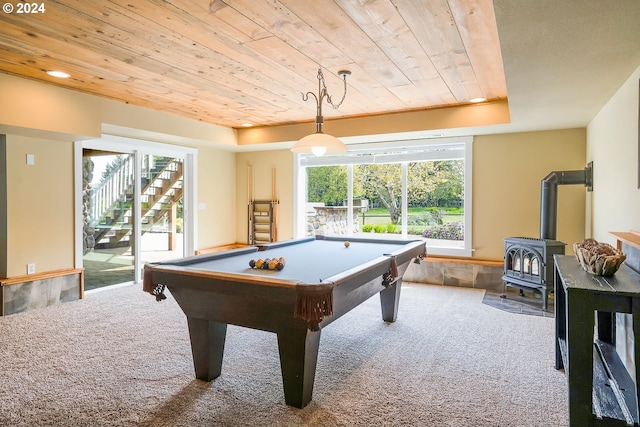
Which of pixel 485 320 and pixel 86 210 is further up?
pixel 86 210

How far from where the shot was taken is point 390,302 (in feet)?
13.1

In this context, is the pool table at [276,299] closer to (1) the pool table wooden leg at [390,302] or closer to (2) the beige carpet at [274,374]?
(2) the beige carpet at [274,374]

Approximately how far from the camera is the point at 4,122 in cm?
370

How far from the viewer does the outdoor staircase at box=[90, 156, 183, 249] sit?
5359 millimetres

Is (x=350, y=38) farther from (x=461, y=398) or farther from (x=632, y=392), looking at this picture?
(x=632, y=392)

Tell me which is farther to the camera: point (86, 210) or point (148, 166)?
point (148, 166)

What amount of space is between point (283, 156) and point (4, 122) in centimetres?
401

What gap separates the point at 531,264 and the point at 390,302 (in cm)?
192

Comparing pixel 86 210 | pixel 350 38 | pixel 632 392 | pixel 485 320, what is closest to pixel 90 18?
pixel 350 38

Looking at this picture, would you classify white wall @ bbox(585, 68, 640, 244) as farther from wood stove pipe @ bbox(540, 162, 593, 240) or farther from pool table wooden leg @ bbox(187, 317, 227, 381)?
pool table wooden leg @ bbox(187, 317, 227, 381)

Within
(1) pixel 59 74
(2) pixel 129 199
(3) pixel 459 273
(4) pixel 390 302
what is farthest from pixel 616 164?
(2) pixel 129 199

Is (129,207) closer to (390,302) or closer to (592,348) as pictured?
(390,302)

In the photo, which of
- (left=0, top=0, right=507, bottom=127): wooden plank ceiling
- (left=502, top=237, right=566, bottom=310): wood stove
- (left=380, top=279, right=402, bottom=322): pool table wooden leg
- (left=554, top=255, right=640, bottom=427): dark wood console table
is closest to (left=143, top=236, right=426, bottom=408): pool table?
(left=380, top=279, right=402, bottom=322): pool table wooden leg

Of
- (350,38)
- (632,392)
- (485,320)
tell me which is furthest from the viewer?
(485,320)
